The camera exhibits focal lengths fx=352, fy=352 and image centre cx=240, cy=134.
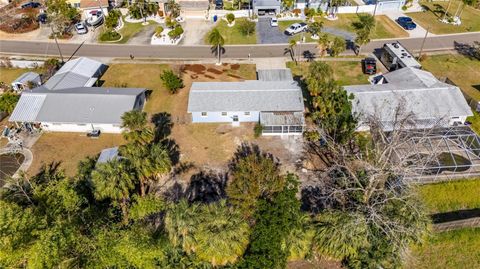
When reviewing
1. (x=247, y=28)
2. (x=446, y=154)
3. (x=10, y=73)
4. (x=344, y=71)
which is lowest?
(x=344, y=71)

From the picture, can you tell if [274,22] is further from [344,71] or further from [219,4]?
[344,71]

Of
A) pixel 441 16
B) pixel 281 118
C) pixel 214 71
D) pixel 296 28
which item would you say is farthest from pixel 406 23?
pixel 281 118

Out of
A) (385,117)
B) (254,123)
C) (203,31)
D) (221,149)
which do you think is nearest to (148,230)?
(221,149)

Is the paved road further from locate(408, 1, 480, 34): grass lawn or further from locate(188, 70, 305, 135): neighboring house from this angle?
locate(188, 70, 305, 135): neighboring house

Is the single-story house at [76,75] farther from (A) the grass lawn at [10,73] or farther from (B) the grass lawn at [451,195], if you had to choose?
(B) the grass lawn at [451,195]

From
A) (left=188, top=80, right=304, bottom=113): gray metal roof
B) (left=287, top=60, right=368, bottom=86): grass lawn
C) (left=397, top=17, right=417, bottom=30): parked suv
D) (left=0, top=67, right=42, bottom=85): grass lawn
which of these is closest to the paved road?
(left=287, top=60, right=368, bottom=86): grass lawn

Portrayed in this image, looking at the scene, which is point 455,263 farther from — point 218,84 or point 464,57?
point 464,57
